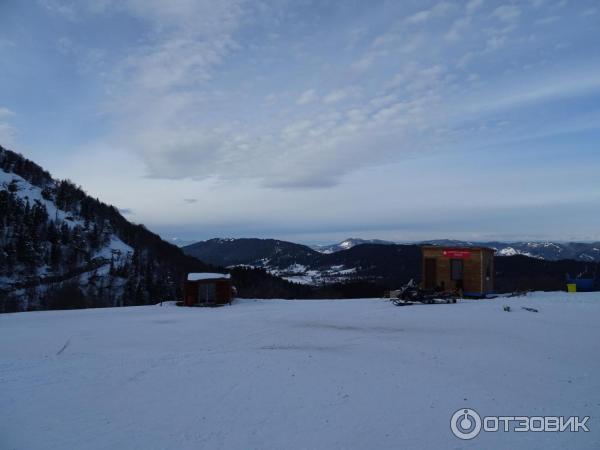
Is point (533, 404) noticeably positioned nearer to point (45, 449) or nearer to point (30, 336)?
point (45, 449)

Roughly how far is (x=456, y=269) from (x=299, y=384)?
2229 centimetres

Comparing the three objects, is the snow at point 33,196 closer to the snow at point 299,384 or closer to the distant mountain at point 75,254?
the distant mountain at point 75,254

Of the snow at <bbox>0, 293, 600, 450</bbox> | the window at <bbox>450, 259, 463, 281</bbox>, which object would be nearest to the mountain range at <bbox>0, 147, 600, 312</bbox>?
the window at <bbox>450, 259, 463, 281</bbox>

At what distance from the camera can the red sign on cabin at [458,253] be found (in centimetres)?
2911

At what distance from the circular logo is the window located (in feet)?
72.9

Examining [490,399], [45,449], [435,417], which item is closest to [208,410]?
[45,449]

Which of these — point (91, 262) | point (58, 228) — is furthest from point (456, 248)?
point (58, 228)

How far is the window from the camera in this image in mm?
29353

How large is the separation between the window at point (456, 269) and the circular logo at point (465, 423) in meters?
22.2

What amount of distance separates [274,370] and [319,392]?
211 cm

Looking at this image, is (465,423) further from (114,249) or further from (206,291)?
(114,249)

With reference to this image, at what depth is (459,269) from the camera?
96.6 ft

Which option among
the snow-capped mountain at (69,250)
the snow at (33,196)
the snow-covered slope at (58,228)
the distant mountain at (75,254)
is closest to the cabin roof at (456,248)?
the distant mountain at (75,254)

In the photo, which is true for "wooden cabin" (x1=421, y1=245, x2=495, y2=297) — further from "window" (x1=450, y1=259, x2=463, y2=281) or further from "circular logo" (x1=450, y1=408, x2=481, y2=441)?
"circular logo" (x1=450, y1=408, x2=481, y2=441)
